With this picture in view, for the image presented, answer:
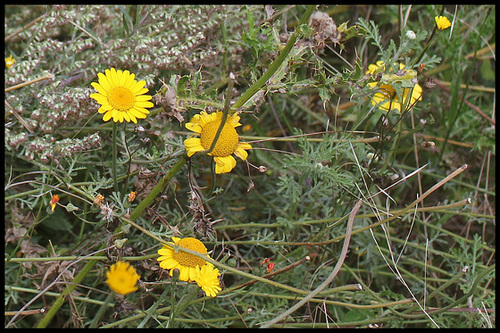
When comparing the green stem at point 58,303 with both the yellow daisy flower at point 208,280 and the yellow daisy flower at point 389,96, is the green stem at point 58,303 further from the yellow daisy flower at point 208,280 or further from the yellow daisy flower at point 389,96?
the yellow daisy flower at point 389,96

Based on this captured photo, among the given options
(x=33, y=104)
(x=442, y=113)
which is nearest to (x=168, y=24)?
(x=33, y=104)

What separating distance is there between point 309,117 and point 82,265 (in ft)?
2.71

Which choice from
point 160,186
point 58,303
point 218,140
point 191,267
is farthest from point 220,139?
point 58,303

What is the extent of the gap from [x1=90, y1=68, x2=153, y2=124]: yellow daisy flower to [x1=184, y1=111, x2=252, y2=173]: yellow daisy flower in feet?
0.38

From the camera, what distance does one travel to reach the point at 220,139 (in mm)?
1093

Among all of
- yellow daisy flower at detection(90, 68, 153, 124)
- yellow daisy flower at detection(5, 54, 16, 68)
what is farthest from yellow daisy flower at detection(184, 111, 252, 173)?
yellow daisy flower at detection(5, 54, 16, 68)

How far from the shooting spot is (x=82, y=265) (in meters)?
1.32

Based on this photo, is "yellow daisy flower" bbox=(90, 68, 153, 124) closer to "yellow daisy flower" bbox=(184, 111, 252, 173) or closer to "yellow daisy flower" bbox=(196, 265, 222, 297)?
"yellow daisy flower" bbox=(184, 111, 252, 173)

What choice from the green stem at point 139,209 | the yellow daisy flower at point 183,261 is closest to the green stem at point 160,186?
the green stem at point 139,209

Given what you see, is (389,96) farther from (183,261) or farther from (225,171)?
(183,261)

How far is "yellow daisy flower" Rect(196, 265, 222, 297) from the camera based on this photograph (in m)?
1.04

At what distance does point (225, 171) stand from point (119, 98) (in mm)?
274

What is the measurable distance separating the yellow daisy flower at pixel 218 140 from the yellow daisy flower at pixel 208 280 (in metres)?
0.21

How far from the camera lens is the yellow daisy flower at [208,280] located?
104 cm
